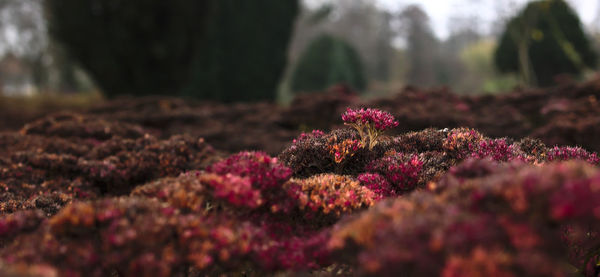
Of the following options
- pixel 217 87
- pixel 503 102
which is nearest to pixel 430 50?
pixel 217 87

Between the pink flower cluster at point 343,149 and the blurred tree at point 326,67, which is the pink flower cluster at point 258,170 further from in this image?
the blurred tree at point 326,67

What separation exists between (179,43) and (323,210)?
1881 centimetres

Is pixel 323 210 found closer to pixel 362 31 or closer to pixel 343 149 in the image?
pixel 343 149

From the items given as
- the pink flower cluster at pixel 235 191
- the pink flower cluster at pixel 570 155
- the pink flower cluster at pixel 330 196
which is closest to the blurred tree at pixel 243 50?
the pink flower cluster at pixel 330 196

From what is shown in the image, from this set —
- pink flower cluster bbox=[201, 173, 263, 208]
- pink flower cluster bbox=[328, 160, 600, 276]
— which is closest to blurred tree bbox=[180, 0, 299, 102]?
pink flower cluster bbox=[201, 173, 263, 208]

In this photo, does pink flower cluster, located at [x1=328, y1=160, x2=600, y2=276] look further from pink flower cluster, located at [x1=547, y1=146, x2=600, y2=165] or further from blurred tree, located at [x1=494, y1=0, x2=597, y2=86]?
blurred tree, located at [x1=494, y1=0, x2=597, y2=86]

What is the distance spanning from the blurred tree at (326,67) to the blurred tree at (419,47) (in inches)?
704

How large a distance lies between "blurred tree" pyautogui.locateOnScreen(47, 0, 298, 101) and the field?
47.1ft

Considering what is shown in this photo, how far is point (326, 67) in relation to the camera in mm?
35094

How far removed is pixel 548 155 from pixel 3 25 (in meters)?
58.5

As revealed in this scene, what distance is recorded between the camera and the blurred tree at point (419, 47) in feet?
174

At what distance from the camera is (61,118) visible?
956cm

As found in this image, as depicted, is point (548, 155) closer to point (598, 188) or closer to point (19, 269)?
point (598, 188)

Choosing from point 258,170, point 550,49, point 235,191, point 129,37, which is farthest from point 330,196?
point 550,49
